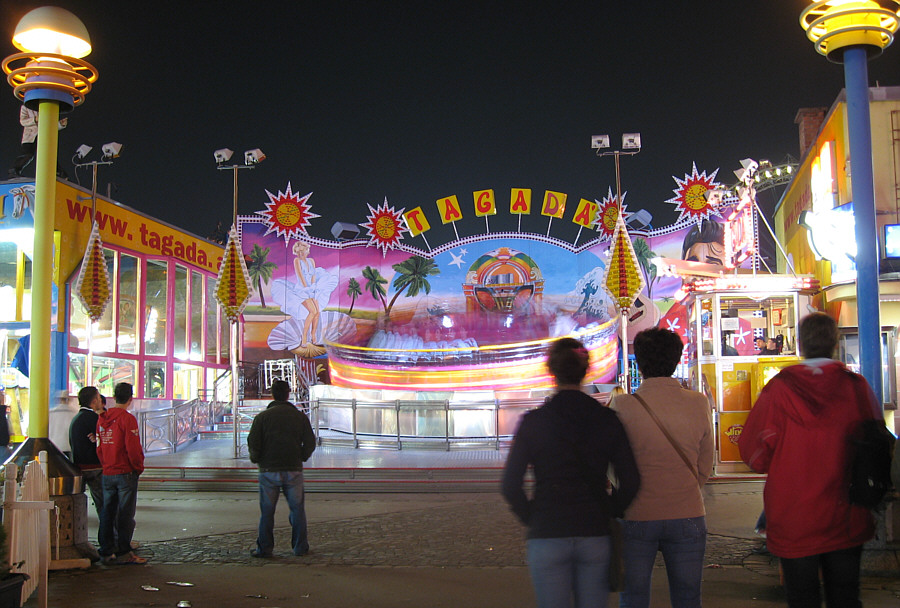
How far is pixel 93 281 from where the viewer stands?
20562 mm

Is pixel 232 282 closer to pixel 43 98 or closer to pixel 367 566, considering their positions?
pixel 43 98

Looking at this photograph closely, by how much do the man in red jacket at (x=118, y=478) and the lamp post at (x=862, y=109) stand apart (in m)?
6.19

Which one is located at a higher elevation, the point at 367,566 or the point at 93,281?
the point at 93,281

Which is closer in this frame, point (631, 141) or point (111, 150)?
point (631, 141)

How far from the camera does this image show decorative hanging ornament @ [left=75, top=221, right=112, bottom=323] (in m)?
20.5

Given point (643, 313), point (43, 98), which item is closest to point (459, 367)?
point (643, 313)

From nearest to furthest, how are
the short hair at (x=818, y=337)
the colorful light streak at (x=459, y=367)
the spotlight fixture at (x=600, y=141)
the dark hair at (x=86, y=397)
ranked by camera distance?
the short hair at (x=818, y=337)
the dark hair at (x=86, y=397)
the spotlight fixture at (x=600, y=141)
the colorful light streak at (x=459, y=367)

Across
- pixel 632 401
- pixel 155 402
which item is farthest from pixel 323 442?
pixel 632 401

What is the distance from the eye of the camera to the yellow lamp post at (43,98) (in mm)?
6801

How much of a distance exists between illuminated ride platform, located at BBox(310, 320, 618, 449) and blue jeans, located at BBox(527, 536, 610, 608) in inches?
321

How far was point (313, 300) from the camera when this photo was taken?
98.9 ft

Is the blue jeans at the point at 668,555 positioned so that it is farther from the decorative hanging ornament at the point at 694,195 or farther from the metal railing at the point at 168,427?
the decorative hanging ornament at the point at 694,195

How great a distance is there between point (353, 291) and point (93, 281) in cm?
1106

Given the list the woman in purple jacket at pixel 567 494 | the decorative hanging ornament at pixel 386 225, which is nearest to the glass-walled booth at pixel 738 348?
the woman in purple jacket at pixel 567 494
